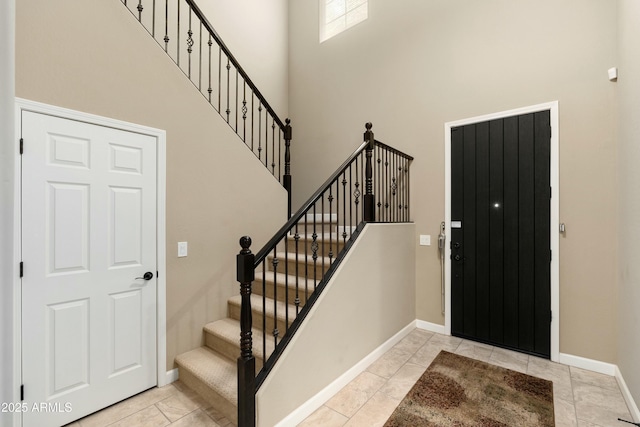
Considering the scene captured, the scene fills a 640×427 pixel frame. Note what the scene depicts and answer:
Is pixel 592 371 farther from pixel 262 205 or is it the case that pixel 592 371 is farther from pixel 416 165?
pixel 262 205

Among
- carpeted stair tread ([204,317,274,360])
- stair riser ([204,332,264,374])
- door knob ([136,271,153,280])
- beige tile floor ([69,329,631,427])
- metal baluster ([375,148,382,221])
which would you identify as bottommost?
beige tile floor ([69,329,631,427])

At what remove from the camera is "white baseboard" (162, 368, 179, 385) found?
8.40ft

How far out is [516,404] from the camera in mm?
2262

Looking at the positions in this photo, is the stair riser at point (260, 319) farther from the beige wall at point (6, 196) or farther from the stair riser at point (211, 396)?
the beige wall at point (6, 196)

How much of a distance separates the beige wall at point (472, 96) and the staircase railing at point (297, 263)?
14.2 inches

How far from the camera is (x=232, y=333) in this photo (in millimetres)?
2592

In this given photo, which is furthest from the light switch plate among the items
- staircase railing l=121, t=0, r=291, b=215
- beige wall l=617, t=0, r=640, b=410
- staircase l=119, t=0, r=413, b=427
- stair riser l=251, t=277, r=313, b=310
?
beige wall l=617, t=0, r=640, b=410

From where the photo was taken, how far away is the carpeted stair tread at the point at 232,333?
7.33ft

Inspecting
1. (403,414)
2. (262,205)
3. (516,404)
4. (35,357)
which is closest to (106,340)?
(35,357)

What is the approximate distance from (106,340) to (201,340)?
2.55ft

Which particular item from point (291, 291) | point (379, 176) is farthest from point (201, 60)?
point (291, 291)

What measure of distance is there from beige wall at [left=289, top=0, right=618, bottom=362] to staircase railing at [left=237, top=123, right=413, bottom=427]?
1.18 feet

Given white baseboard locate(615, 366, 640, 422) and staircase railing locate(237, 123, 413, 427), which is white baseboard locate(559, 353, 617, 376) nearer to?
white baseboard locate(615, 366, 640, 422)

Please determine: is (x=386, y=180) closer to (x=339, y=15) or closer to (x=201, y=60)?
(x=201, y=60)
